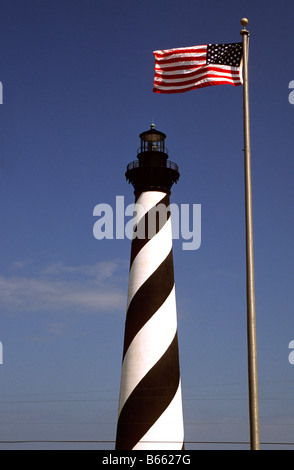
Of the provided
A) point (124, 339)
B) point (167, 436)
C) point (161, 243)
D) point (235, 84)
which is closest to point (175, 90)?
point (235, 84)

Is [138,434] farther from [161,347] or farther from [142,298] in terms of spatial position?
[142,298]

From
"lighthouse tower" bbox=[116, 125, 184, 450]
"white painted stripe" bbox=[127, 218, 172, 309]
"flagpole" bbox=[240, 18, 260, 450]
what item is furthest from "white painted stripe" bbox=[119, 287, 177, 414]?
"flagpole" bbox=[240, 18, 260, 450]

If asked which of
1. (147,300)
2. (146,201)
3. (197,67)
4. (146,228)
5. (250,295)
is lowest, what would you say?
(250,295)

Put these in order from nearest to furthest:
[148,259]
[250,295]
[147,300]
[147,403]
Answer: [250,295]
[147,403]
[147,300]
[148,259]

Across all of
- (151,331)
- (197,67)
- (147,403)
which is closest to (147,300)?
(151,331)

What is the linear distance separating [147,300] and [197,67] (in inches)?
555

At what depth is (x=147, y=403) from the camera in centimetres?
2867

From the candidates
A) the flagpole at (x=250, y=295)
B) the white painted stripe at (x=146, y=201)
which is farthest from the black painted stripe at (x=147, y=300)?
the flagpole at (x=250, y=295)

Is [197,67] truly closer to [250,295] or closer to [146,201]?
[250,295]

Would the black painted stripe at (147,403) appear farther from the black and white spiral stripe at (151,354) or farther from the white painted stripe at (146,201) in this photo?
the white painted stripe at (146,201)

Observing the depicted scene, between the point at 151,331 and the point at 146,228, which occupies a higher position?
the point at 146,228

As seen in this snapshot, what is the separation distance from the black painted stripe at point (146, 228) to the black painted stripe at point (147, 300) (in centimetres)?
156

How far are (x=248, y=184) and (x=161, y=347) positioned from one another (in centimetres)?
1443

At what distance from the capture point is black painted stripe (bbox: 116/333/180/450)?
28438mm
